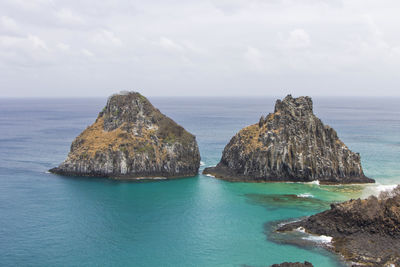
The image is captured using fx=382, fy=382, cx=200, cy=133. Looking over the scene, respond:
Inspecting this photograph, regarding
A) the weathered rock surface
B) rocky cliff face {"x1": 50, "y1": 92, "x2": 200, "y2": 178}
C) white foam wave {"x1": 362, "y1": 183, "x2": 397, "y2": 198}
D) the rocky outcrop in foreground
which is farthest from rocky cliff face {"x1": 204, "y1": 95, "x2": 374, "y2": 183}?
the weathered rock surface

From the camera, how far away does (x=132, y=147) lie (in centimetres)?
9319

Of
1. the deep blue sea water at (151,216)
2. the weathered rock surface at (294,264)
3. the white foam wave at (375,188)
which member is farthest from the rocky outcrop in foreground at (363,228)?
the white foam wave at (375,188)

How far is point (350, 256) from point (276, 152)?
42.0 meters

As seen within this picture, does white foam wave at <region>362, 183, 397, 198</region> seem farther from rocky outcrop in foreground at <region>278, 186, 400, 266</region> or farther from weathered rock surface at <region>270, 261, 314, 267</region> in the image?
weathered rock surface at <region>270, 261, 314, 267</region>

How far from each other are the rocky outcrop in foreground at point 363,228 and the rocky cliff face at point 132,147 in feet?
137

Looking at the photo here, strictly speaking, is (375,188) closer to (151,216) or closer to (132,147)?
(151,216)

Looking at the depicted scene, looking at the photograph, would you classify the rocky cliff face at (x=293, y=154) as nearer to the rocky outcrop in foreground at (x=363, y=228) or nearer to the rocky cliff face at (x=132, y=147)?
the rocky cliff face at (x=132, y=147)

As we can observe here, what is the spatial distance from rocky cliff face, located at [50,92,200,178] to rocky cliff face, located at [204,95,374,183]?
10057 mm

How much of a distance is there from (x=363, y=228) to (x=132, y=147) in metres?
56.8

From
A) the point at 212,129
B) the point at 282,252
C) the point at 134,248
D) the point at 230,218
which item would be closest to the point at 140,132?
the point at 230,218

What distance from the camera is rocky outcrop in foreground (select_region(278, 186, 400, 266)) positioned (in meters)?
48.3

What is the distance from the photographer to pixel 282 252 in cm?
5028

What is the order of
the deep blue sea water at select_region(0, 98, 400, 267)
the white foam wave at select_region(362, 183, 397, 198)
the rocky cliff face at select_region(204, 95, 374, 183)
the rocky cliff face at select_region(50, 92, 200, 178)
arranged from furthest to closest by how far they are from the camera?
the rocky cliff face at select_region(50, 92, 200, 178)
the rocky cliff face at select_region(204, 95, 374, 183)
the white foam wave at select_region(362, 183, 397, 198)
the deep blue sea water at select_region(0, 98, 400, 267)

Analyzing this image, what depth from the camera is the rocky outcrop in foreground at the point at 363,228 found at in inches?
1901
